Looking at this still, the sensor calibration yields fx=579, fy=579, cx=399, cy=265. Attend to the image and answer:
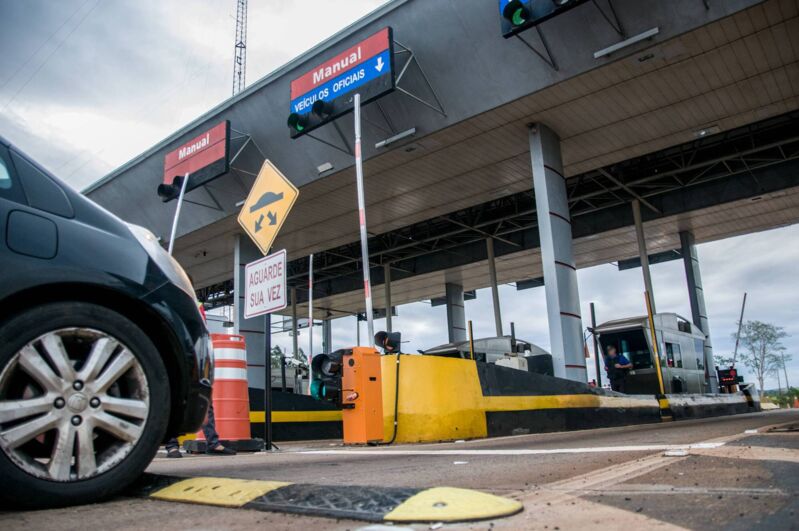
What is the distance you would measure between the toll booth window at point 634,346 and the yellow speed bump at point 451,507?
55.6 ft

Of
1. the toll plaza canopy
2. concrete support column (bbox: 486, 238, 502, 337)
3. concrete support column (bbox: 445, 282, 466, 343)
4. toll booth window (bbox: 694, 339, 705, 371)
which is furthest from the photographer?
concrete support column (bbox: 445, 282, 466, 343)

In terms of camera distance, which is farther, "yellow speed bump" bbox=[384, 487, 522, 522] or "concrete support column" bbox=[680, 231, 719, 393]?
"concrete support column" bbox=[680, 231, 719, 393]

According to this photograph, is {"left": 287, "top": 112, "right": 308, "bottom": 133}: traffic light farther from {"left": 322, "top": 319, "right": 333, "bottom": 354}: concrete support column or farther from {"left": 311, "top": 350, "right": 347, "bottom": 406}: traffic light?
{"left": 322, "top": 319, "right": 333, "bottom": 354}: concrete support column

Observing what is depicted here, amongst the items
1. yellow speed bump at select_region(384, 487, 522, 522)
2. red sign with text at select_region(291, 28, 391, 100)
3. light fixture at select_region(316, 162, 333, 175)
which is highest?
red sign with text at select_region(291, 28, 391, 100)

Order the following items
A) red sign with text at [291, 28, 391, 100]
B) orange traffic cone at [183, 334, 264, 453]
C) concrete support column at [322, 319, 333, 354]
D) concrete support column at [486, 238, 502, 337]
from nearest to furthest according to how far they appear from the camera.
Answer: orange traffic cone at [183, 334, 264, 453] → red sign with text at [291, 28, 391, 100] → concrete support column at [486, 238, 502, 337] → concrete support column at [322, 319, 333, 354]

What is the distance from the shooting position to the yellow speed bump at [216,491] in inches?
96.7

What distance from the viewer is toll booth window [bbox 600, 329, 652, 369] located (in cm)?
1756

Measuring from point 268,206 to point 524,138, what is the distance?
10.0 metres

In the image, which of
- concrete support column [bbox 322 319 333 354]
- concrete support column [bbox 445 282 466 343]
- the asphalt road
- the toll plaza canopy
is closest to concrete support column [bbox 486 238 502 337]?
the toll plaza canopy

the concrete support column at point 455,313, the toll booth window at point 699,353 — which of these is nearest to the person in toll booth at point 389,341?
the toll booth window at point 699,353

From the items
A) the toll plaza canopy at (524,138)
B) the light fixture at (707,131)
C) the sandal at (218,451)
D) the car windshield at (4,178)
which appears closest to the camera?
the car windshield at (4,178)

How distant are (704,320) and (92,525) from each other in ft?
83.9

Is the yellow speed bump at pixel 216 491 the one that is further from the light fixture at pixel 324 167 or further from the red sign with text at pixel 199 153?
the red sign with text at pixel 199 153

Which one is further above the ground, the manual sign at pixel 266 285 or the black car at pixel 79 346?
the manual sign at pixel 266 285
